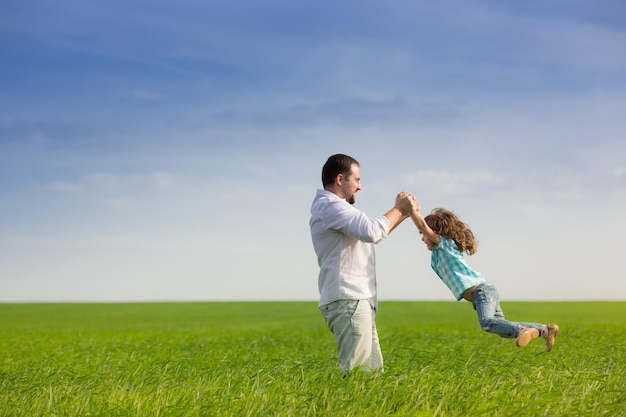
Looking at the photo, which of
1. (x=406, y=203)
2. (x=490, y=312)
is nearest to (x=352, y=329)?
(x=406, y=203)

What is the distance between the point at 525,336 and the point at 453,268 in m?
1.22

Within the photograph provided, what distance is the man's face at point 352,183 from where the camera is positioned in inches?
290

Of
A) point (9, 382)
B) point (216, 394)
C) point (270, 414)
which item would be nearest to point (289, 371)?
point (216, 394)

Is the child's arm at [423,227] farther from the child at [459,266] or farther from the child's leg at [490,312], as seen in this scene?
the child's leg at [490,312]

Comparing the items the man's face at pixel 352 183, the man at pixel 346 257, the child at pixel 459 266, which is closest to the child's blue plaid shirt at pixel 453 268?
the child at pixel 459 266

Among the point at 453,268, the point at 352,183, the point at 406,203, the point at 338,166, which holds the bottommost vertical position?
the point at 453,268

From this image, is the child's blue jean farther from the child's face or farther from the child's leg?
the child's face

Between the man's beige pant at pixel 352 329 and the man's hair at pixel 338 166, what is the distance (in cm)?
130

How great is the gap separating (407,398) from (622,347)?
8.78 m

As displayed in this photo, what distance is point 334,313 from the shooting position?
7.29 m

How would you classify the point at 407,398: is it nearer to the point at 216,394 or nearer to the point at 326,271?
the point at 326,271

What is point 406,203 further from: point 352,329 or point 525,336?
point 525,336

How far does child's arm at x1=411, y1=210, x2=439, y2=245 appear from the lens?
758 cm

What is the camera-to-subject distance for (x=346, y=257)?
726cm
